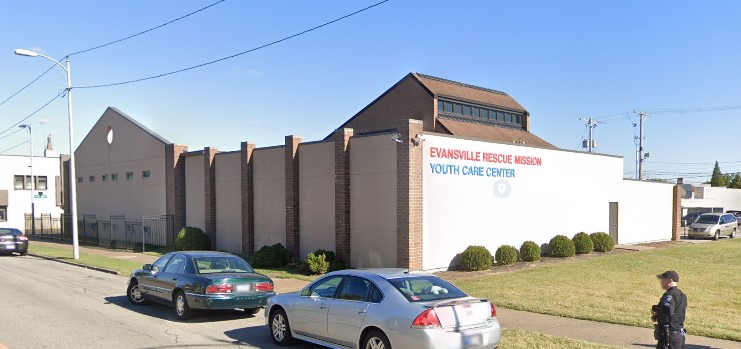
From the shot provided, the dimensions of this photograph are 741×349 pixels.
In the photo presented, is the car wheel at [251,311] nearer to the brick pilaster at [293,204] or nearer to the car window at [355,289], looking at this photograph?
the car window at [355,289]

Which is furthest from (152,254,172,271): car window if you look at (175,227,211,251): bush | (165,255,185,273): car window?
(175,227,211,251): bush

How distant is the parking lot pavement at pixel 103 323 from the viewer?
9.45 meters

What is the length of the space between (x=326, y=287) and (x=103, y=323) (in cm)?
503

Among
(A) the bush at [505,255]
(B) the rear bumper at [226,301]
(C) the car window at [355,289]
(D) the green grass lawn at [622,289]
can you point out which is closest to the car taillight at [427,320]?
(C) the car window at [355,289]

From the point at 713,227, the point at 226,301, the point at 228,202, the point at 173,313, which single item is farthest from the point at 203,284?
the point at 713,227

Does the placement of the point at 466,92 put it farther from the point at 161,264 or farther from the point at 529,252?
the point at 161,264

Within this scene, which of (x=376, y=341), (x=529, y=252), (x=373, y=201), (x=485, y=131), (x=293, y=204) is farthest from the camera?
(x=485, y=131)

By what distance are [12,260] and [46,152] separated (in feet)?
130

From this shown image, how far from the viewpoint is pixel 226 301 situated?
11000mm

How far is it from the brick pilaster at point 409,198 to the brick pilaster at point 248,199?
28.1ft

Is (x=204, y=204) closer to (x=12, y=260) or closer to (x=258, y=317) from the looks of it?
(x=12, y=260)

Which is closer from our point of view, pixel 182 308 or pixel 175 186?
pixel 182 308

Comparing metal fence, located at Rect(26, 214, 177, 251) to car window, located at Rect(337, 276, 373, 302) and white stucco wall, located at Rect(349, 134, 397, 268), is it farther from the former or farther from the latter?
car window, located at Rect(337, 276, 373, 302)

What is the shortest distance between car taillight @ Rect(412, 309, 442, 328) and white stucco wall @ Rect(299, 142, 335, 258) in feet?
42.7
